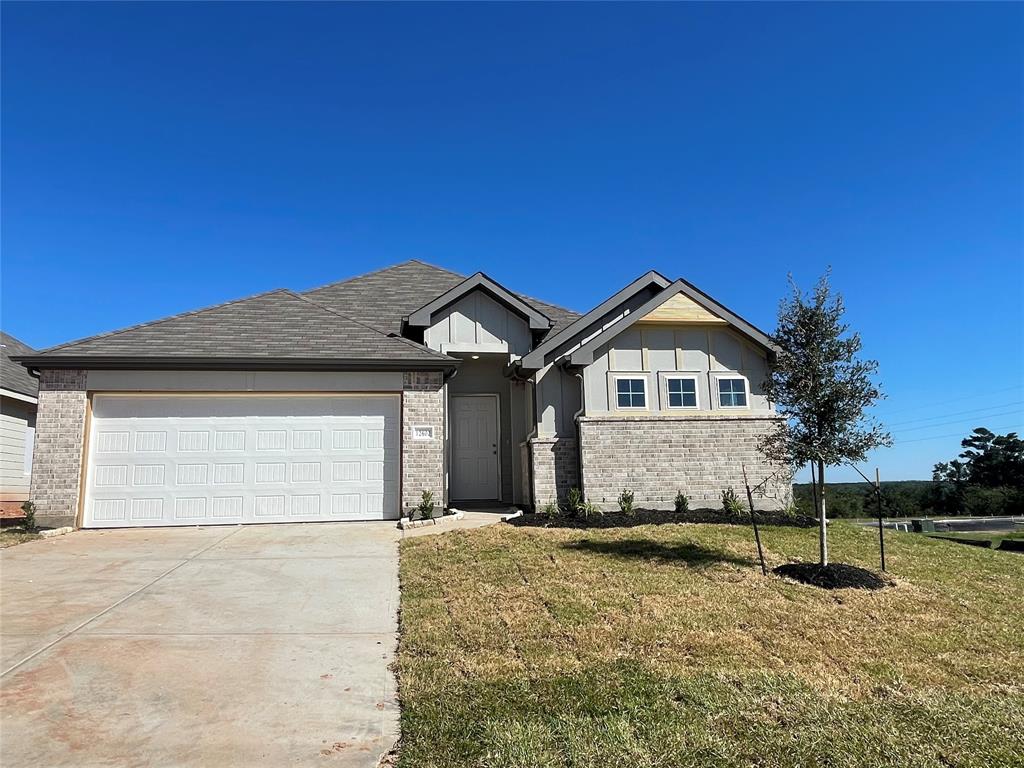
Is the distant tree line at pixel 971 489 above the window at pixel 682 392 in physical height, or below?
below

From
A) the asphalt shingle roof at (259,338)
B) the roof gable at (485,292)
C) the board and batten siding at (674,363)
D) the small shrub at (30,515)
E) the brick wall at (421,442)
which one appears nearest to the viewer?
the small shrub at (30,515)

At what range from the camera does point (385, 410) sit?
1148 cm

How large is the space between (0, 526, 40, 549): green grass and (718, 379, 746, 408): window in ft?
42.6

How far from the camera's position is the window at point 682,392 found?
1249 cm

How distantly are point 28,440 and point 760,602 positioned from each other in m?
18.4

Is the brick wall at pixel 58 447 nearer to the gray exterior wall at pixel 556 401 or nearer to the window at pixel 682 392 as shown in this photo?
the gray exterior wall at pixel 556 401

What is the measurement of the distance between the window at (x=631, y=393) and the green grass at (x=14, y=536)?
423 inches

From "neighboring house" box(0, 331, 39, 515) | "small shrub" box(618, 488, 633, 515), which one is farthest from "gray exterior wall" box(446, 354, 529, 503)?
"neighboring house" box(0, 331, 39, 515)

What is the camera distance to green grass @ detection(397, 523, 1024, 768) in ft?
10.2

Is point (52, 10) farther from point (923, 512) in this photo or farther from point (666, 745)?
point (923, 512)

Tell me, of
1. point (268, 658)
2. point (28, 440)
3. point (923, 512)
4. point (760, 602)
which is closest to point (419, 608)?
point (268, 658)

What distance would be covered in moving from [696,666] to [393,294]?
1339 centimetres

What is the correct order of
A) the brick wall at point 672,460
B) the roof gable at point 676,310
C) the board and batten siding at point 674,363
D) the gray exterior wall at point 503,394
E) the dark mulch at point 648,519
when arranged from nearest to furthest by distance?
the dark mulch at point 648,519 → the brick wall at point 672,460 → the roof gable at point 676,310 → the board and batten siding at point 674,363 → the gray exterior wall at point 503,394

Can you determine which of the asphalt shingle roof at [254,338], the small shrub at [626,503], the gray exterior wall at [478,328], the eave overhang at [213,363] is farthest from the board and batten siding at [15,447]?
the small shrub at [626,503]
